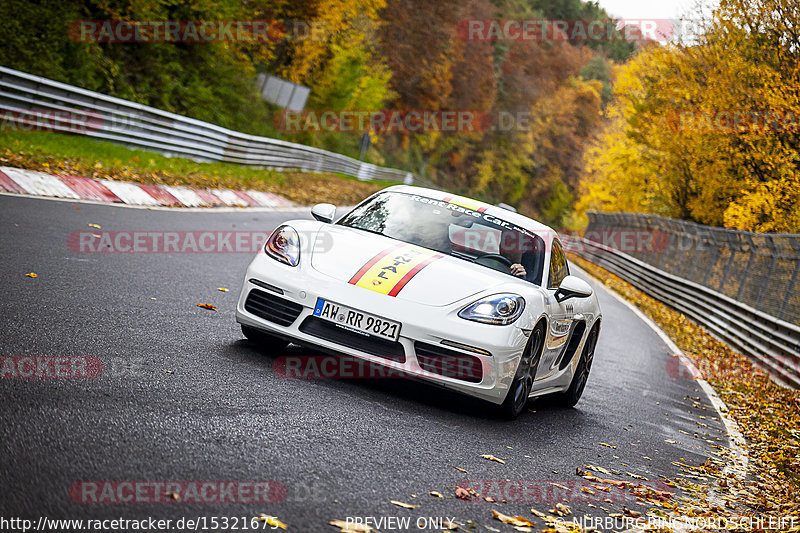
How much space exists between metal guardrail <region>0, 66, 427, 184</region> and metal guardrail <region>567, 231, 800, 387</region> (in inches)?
502

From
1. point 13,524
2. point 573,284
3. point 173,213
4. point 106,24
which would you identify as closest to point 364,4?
point 106,24

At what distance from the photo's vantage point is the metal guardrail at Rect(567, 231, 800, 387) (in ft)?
43.6

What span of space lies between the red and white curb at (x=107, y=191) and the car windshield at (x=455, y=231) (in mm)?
7155

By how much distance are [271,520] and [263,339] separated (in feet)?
11.1

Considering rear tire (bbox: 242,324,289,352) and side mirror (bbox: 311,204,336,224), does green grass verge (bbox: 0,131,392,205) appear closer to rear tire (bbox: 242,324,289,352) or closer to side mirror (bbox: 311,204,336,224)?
side mirror (bbox: 311,204,336,224)

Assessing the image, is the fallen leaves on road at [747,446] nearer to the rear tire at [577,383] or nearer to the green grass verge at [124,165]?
the rear tire at [577,383]

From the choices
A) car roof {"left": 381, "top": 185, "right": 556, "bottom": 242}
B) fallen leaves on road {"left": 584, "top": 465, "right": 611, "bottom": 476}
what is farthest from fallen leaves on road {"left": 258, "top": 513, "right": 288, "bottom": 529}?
car roof {"left": 381, "top": 185, "right": 556, "bottom": 242}

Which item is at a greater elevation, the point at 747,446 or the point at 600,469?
the point at 600,469

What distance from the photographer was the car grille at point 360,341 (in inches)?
240

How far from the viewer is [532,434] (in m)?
6.62

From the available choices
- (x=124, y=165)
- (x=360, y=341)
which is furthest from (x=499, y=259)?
(x=124, y=165)

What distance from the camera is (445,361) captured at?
6.10 metres

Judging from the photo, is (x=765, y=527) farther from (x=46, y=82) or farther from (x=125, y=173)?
(x=46, y=82)

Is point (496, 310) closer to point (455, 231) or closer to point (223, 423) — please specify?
point (455, 231)
